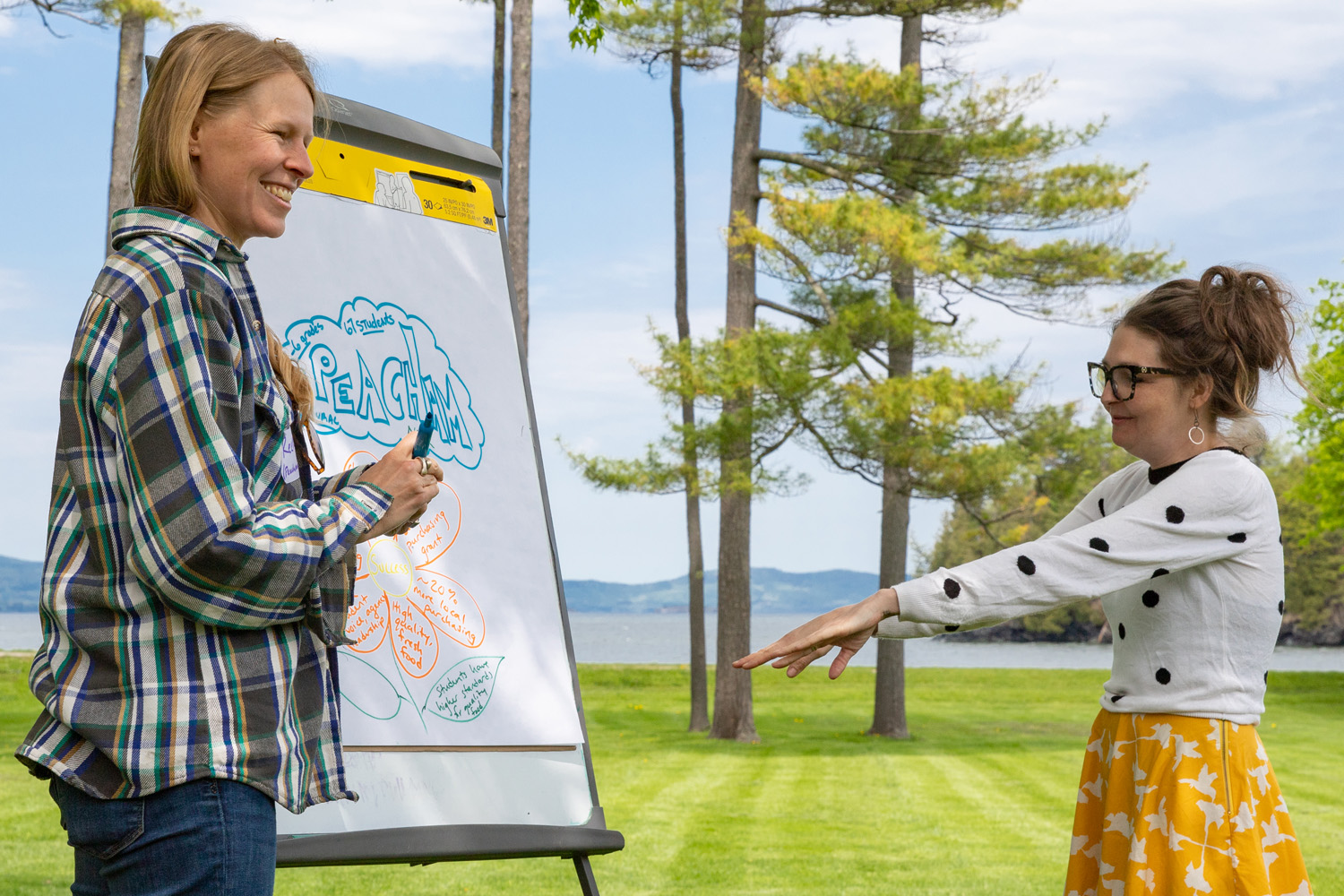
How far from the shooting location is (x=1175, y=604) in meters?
1.63

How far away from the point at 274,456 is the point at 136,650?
26 cm

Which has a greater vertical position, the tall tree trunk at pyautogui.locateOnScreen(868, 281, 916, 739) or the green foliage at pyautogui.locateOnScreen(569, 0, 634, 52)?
Result: the green foliage at pyautogui.locateOnScreen(569, 0, 634, 52)

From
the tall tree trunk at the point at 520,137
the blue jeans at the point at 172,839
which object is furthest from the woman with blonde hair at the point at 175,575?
the tall tree trunk at the point at 520,137

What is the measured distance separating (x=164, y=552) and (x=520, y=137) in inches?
288

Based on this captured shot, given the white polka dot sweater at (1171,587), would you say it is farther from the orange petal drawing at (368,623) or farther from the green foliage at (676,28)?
the green foliage at (676,28)

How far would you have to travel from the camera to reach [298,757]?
1.30 m

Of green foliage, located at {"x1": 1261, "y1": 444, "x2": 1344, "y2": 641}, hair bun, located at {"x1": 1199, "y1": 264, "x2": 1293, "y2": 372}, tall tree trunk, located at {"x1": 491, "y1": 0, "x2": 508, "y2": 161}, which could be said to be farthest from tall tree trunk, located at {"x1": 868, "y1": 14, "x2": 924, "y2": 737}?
green foliage, located at {"x1": 1261, "y1": 444, "x2": 1344, "y2": 641}

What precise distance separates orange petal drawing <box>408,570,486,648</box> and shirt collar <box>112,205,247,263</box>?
1.12 m

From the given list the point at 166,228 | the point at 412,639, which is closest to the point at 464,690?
the point at 412,639

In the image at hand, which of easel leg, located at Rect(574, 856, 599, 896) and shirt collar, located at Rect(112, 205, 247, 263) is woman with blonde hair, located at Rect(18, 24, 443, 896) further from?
easel leg, located at Rect(574, 856, 599, 896)

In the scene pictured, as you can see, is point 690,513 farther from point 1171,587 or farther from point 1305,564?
point 1305,564

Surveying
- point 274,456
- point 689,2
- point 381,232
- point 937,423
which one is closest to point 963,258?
point 937,423

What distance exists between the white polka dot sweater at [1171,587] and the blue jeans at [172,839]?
2.61 ft

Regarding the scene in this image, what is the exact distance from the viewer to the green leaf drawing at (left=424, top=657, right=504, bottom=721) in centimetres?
226
